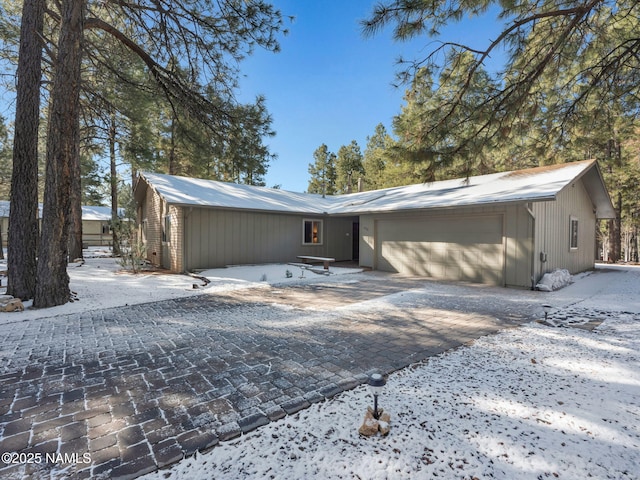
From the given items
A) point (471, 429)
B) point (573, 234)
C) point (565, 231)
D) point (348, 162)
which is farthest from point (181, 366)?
point (348, 162)

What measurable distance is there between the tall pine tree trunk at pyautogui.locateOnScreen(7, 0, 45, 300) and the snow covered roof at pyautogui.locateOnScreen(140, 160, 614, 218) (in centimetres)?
354

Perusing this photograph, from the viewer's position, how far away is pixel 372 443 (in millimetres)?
2053

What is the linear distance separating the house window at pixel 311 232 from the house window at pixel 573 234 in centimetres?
899

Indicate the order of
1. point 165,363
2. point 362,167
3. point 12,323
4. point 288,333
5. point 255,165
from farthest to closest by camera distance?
point 362,167 < point 255,165 < point 12,323 < point 288,333 < point 165,363

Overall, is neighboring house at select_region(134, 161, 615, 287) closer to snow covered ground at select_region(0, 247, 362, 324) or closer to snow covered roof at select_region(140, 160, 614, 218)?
snow covered roof at select_region(140, 160, 614, 218)

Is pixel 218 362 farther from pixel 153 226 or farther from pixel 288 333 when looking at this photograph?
pixel 153 226

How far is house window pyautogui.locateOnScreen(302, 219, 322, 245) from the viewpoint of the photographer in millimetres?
13336

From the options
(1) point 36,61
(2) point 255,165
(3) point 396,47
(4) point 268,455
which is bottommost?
(4) point 268,455

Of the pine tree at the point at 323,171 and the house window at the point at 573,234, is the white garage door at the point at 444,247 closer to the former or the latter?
the house window at the point at 573,234

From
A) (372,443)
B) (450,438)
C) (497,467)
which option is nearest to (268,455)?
(372,443)

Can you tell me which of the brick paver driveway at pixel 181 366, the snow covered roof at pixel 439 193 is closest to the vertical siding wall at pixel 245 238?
the snow covered roof at pixel 439 193

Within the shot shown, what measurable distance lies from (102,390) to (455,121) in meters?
5.99

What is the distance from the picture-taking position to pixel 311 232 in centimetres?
1367

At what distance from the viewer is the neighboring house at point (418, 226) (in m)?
8.04
